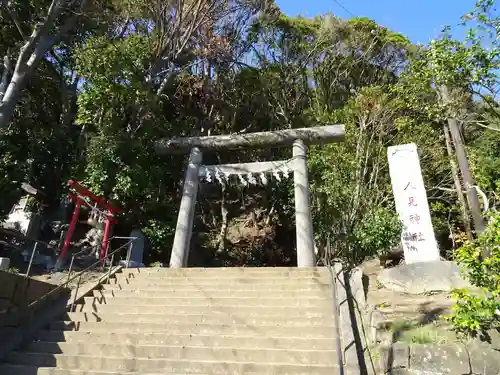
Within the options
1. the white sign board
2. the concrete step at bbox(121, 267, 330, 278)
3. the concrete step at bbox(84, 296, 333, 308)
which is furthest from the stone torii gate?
the concrete step at bbox(84, 296, 333, 308)

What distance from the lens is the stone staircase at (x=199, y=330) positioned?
4.64 meters

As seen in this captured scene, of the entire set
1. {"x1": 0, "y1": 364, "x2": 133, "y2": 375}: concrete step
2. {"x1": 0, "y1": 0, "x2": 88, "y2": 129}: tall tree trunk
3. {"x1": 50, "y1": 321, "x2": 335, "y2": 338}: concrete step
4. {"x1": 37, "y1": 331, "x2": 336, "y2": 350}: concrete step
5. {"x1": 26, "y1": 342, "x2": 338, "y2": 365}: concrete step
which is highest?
{"x1": 0, "y1": 0, "x2": 88, "y2": 129}: tall tree trunk

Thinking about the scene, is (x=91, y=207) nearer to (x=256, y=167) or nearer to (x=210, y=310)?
(x=256, y=167)

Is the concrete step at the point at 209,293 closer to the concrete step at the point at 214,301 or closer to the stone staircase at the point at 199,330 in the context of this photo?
the stone staircase at the point at 199,330

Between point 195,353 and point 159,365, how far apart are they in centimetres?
47

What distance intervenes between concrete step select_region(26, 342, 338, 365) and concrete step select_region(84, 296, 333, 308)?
1.28m

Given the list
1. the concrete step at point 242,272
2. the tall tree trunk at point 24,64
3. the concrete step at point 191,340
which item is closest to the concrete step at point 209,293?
the concrete step at point 242,272

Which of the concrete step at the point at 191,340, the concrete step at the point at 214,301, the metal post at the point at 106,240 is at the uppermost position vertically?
the metal post at the point at 106,240

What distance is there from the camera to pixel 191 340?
5227 mm

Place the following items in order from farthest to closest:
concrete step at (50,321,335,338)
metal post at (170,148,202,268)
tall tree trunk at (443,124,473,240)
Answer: tall tree trunk at (443,124,473,240)
metal post at (170,148,202,268)
concrete step at (50,321,335,338)

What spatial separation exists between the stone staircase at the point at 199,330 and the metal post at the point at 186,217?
1914 millimetres

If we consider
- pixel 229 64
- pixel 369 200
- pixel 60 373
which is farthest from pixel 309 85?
pixel 60 373

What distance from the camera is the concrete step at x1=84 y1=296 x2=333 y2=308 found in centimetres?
604

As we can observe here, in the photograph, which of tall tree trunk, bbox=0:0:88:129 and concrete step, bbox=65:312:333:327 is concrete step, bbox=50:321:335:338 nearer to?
concrete step, bbox=65:312:333:327
